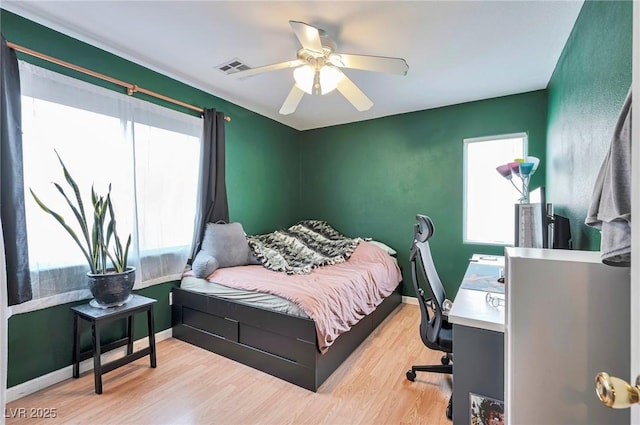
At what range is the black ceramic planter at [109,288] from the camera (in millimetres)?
1970

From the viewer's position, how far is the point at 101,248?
208cm

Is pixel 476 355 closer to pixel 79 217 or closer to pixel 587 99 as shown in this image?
pixel 587 99

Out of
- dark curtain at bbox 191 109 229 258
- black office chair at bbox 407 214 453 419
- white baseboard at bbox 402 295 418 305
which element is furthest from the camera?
white baseboard at bbox 402 295 418 305

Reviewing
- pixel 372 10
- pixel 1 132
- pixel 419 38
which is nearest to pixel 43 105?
pixel 1 132

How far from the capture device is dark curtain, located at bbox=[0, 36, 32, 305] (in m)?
1.68

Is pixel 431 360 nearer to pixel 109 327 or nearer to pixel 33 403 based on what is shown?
pixel 109 327

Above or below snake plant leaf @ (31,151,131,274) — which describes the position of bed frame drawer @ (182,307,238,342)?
below

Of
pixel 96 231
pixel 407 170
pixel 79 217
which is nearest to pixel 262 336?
pixel 96 231

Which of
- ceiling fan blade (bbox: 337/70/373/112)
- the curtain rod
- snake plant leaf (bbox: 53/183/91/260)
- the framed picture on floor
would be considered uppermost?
the curtain rod

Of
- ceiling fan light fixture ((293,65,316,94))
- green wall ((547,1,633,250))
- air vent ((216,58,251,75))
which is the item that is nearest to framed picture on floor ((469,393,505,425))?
green wall ((547,1,633,250))

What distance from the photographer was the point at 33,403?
179cm

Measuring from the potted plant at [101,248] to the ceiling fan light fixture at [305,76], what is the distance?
169 centimetres

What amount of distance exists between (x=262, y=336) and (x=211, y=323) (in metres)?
0.59

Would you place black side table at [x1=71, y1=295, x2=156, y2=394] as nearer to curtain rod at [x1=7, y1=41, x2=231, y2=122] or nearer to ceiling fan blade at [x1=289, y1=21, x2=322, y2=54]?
curtain rod at [x1=7, y1=41, x2=231, y2=122]
